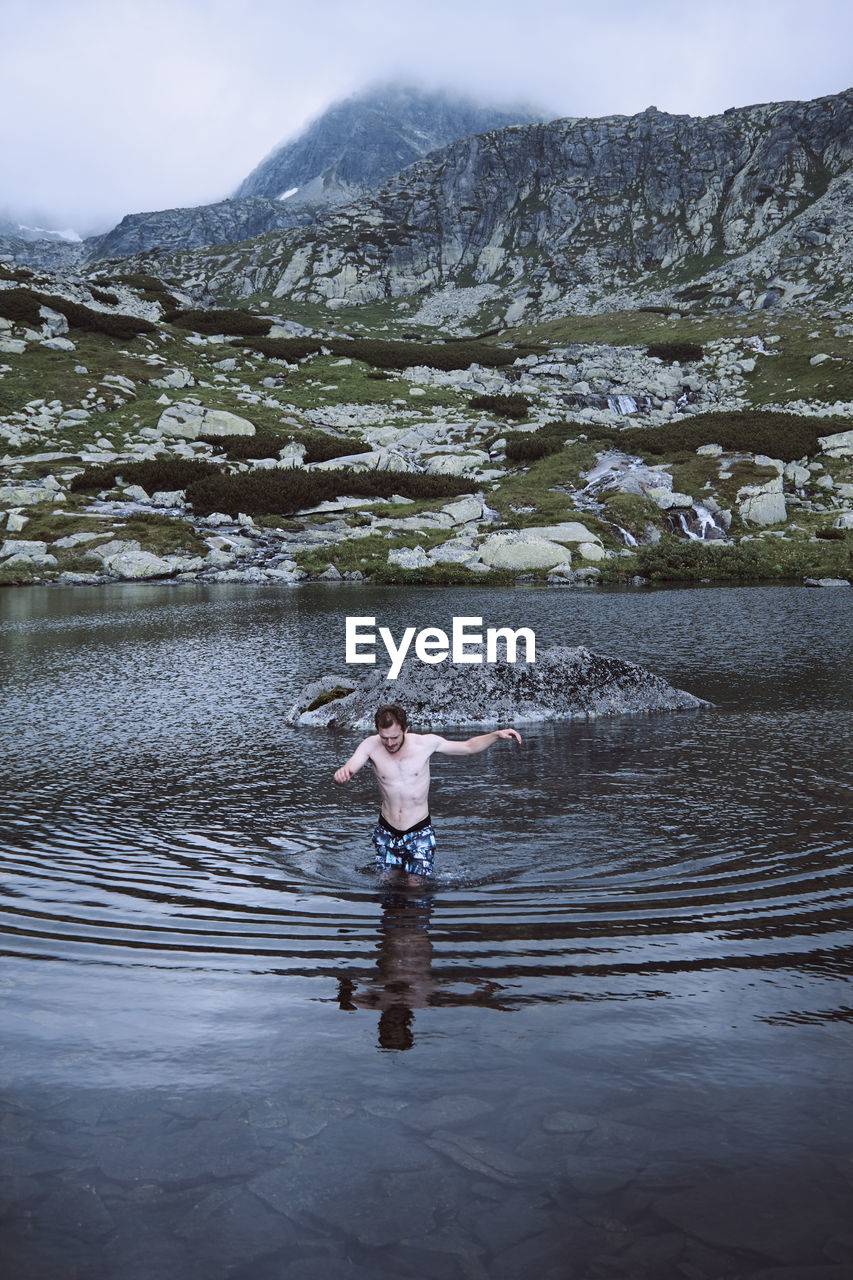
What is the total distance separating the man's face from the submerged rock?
10.5 m

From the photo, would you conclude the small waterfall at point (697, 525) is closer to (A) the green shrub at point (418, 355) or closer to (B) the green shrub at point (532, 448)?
(B) the green shrub at point (532, 448)

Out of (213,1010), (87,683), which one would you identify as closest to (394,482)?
(87,683)

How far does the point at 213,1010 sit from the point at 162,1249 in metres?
2.76

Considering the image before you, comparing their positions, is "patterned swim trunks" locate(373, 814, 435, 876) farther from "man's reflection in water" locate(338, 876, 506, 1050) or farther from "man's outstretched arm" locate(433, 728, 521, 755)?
"man's reflection in water" locate(338, 876, 506, 1050)

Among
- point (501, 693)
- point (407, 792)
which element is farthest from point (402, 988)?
point (501, 693)

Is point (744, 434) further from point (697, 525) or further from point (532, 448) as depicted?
point (697, 525)

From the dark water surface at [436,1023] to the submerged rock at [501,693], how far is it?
4.09 m

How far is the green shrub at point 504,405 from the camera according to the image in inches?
3964

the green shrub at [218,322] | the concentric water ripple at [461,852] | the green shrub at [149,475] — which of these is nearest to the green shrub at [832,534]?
the concentric water ripple at [461,852]

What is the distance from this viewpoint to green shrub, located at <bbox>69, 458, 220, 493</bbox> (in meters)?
73.8

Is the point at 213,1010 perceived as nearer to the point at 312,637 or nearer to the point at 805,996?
the point at 805,996

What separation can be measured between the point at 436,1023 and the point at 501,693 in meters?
15.5

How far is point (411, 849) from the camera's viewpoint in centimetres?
1134

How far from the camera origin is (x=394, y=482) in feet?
247
